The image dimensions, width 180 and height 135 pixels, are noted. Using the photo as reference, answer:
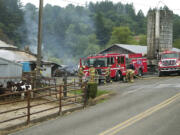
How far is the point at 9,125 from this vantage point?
29.7ft

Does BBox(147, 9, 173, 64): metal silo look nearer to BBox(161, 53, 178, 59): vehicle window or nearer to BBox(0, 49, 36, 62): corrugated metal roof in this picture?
BBox(161, 53, 178, 59): vehicle window

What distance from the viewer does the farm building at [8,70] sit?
17.8 metres

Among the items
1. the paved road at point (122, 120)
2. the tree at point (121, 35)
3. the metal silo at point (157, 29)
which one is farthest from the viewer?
the tree at point (121, 35)

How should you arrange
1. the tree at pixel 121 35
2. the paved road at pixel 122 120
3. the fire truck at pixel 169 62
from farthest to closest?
the tree at pixel 121 35 → the fire truck at pixel 169 62 → the paved road at pixel 122 120

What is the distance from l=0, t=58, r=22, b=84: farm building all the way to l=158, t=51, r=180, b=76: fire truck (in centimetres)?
1417

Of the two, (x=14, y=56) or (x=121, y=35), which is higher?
(x=121, y=35)

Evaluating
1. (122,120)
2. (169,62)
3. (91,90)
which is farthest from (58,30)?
(122,120)

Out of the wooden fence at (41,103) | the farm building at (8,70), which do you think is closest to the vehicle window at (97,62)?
the farm building at (8,70)

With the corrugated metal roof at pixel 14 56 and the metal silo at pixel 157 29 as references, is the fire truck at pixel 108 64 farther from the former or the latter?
the corrugated metal roof at pixel 14 56

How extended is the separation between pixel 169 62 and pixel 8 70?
15.4 m

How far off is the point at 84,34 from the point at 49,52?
19661mm

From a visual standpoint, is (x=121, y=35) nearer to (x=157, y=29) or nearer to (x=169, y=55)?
(x=157, y=29)

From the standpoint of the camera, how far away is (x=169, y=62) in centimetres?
2502

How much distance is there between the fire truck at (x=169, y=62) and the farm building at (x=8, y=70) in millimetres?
14169
